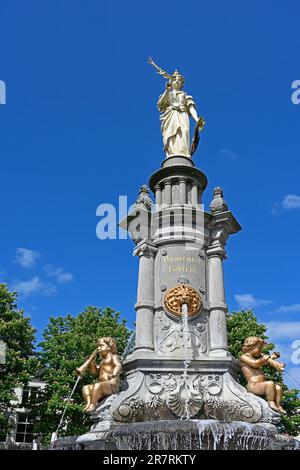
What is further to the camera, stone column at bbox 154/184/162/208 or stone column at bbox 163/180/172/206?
stone column at bbox 154/184/162/208

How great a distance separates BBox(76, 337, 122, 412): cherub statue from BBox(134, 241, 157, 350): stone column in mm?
901

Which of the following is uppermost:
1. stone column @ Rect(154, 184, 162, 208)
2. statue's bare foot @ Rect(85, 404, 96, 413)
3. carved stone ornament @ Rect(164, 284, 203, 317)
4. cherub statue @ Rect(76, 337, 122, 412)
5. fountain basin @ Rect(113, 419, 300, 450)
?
stone column @ Rect(154, 184, 162, 208)

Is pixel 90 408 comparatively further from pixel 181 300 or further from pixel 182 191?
pixel 182 191

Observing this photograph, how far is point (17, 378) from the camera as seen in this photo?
2689cm

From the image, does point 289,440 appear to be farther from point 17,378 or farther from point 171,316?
point 17,378

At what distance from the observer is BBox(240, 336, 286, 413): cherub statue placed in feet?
43.1

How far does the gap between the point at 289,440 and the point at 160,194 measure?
28.0 ft

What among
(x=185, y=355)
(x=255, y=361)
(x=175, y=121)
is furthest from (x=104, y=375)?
(x=175, y=121)

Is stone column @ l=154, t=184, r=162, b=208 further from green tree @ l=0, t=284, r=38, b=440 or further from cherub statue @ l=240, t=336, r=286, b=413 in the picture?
green tree @ l=0, t=284, r=38, b=440

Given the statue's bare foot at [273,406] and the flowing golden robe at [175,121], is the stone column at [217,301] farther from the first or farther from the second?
the flowing golden robe at [175,121]

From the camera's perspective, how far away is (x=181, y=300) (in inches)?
568

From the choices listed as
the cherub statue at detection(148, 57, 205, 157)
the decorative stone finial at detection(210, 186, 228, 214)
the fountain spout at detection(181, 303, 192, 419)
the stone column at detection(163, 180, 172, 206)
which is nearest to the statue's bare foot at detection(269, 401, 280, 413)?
the fountain spout at detection(181, 303, 192, 419)

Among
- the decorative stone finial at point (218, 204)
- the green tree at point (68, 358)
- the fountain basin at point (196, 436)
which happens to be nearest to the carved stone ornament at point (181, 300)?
the decorative stone finial at point (218, 204)
